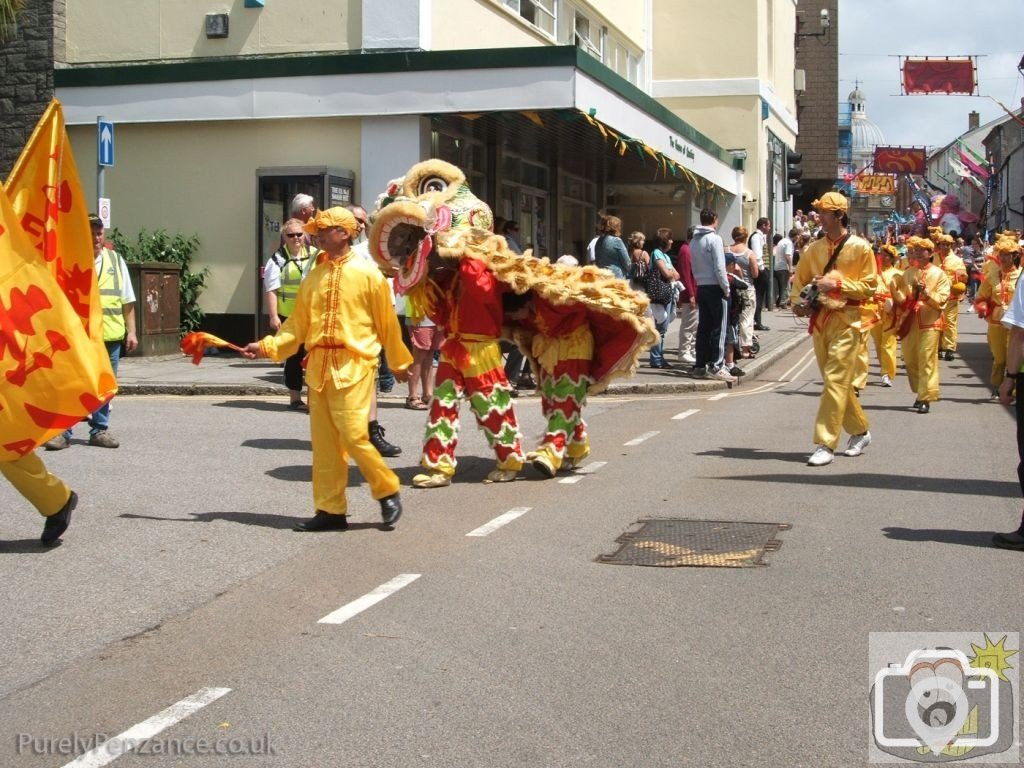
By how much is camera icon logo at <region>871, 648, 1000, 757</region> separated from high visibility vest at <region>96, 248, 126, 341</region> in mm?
7564

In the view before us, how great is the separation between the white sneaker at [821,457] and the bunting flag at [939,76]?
4338 cm

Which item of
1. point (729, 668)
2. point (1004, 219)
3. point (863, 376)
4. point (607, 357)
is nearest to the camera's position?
point (729, 668)

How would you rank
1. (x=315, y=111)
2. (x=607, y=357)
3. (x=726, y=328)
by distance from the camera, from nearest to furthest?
(x=607, y=357), (x=726, y=328), (x=315, y=111)

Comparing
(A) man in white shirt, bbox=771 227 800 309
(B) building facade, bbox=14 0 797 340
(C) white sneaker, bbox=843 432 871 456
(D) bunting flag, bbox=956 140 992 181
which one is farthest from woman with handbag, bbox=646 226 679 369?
(D) bunting flag, bbox=956 140 992 181

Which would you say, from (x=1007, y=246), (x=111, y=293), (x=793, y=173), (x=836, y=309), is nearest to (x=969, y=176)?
(x=793, y=173)

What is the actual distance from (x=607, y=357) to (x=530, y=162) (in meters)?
15.7

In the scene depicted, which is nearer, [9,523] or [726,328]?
[9,523]

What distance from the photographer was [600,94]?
19.2 metres

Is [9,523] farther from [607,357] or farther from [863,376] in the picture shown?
[863,376]

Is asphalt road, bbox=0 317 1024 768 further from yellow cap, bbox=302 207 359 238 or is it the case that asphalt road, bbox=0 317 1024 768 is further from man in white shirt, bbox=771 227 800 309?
man in white shirt, bbox=771 227 800 309

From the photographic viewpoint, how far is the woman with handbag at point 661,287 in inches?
692

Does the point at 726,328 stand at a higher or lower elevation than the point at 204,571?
higher

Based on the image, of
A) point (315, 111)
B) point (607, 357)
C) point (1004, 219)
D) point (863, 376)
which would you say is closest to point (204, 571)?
point (607, 357)

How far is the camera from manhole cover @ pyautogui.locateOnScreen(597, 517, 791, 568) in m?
7.03
